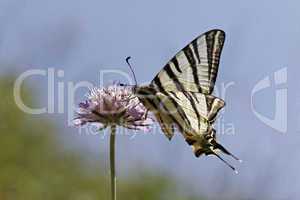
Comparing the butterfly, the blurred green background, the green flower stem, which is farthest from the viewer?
the blurred green background

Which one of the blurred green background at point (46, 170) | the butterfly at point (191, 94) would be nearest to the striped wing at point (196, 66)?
the butterfly at point (191, 94)

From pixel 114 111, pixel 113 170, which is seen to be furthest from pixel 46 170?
pixel 113 170

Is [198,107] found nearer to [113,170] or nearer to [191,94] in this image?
[191,94]

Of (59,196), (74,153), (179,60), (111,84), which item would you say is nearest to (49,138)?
(74,153)

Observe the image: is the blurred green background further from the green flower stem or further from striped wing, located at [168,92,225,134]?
the green flower stem

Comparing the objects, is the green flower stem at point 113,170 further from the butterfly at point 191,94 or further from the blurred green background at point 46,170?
the blurred green background at point 46,170

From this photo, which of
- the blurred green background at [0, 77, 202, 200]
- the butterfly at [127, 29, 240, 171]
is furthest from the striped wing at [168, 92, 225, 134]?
the blurred green background at [0, 77, 202, 200]

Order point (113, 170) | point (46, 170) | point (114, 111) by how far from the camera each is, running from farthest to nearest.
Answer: point (46, 170), point (114, 111), point (113, 170)
